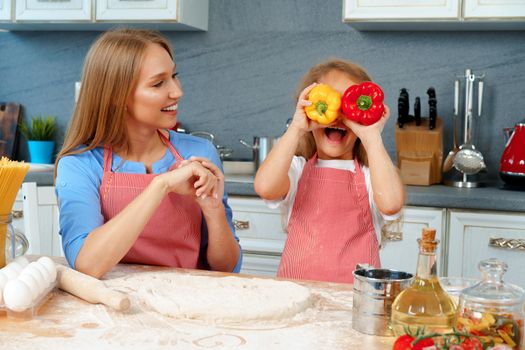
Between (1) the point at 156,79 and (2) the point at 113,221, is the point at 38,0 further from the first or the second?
(2) the point at 113,221

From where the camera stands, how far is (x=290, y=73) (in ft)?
11.3

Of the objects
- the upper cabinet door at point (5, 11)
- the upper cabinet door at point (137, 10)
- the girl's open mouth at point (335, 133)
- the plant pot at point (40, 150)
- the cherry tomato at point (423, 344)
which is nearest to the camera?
the cherry tomato at point (423, 344)

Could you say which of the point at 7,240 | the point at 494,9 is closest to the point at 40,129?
the point at 494,9

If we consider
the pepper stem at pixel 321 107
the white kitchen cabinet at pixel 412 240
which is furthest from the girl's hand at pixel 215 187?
the white kitchen cabinet at pixel 412 240

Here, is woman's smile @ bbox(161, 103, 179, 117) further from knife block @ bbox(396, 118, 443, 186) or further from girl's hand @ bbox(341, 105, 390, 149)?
knife block @ bbox(396, 118, 443, 186)

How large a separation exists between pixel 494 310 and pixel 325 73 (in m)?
1.11

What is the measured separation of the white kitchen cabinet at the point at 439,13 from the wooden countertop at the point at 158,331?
1.87 metres

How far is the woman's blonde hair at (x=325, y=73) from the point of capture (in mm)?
1990

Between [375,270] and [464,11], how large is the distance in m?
1.95

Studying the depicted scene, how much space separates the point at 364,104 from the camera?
181 cm

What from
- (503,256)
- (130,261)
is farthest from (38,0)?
(503,256)

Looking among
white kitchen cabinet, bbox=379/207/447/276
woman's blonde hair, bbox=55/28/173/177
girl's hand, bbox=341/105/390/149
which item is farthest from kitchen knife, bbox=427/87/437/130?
woman's blonde hair, bbox=55/28/173/177

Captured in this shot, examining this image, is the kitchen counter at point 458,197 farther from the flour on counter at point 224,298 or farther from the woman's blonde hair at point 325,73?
the flour on counter at point 224,298

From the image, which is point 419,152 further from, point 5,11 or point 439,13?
point 5,11
